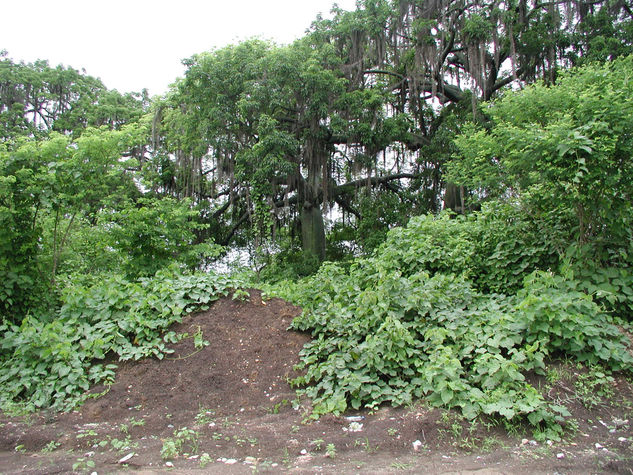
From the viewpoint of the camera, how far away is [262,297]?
18.5ft

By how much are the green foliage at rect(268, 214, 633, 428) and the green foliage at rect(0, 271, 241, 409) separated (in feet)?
4.78

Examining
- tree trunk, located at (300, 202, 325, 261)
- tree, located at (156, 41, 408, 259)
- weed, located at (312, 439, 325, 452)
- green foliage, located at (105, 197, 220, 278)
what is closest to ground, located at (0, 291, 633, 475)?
weed, located at (312, 439, 325, 452)

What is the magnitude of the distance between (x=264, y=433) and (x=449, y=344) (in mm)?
1879

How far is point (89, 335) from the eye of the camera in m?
4.69

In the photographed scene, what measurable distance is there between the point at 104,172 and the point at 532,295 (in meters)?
5.15

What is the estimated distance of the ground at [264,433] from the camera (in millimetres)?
3002

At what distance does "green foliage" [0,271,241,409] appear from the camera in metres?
4.26

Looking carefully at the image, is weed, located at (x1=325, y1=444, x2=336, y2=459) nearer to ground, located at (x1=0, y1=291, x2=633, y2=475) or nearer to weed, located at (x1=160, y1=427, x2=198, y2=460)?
ground, located at (x1=0, y1=291, x2=633, y2=475)

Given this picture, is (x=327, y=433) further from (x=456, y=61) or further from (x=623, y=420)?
(x=456, y=61)

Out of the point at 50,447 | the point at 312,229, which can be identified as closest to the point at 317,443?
the point at 50,447

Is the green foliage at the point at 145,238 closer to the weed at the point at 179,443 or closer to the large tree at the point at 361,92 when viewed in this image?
the weed at the point at 179,443

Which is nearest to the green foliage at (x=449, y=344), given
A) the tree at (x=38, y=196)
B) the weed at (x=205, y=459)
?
the weed at (x=205, y=459)

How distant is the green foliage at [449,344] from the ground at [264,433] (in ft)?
0.58

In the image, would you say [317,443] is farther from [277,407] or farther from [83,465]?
[83,465]
